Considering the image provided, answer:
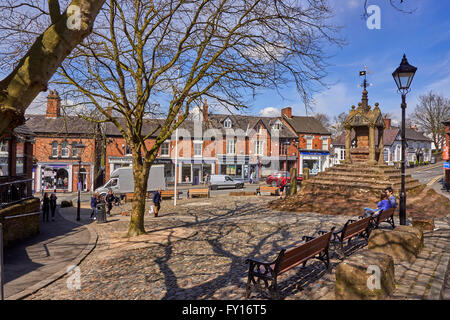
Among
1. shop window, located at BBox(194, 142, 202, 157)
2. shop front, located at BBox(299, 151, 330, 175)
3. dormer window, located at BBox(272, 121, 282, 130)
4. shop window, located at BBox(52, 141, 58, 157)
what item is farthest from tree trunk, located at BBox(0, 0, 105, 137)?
shop front, located at BBox(299, 151, 330, 175)

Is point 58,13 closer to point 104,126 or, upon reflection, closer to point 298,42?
point 298,42

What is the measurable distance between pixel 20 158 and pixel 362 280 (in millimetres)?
17686

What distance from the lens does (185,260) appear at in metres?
7.47

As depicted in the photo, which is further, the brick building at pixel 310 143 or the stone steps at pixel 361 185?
the brick building at pixel 310 143

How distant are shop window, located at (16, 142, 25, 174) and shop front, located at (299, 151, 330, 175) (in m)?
40.2

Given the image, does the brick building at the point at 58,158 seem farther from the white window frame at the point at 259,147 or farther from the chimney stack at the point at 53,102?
the white window frame at the point at 259,147

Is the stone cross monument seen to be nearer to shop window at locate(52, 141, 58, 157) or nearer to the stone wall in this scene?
the stone wall

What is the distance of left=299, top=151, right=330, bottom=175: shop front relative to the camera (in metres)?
48.2

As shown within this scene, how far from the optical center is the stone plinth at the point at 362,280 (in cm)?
412

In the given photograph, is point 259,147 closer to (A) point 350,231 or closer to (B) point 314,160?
(B) point 314,160

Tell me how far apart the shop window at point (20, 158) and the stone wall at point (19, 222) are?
4.11 meters

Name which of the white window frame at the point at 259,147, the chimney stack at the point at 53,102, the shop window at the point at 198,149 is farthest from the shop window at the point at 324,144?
the chimney stack at the point at 53,102

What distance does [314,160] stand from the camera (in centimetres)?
4894
